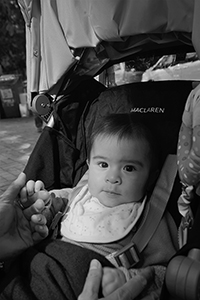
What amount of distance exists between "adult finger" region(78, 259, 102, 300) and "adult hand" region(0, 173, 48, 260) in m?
0.30

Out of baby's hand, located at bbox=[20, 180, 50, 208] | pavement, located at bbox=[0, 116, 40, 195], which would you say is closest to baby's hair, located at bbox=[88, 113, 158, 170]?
baby's hand, located at bbox=[20, 180, 50, 208]

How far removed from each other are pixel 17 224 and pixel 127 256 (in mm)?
460

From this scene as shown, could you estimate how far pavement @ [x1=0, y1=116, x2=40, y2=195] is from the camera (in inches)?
166

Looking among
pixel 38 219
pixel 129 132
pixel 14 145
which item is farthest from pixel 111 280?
pixel 14 145

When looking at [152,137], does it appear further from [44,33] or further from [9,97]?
[9,97]

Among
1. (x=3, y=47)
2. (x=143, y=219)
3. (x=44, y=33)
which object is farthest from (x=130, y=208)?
(x=3, y=47)

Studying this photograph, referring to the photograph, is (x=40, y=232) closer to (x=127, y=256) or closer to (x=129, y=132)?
(x=127, y=256)

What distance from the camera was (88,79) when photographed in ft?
6.70

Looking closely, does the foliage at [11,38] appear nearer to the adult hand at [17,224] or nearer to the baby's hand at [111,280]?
the adult hand at [17,224]

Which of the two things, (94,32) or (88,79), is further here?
(88,79)

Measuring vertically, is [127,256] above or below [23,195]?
below

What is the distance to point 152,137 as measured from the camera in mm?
1604

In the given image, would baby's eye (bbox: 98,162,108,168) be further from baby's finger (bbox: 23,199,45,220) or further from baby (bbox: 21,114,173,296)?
baby's finger (bbox: 23,199,45,220)

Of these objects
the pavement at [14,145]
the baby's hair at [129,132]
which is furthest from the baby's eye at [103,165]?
the pavement at [14,145]
